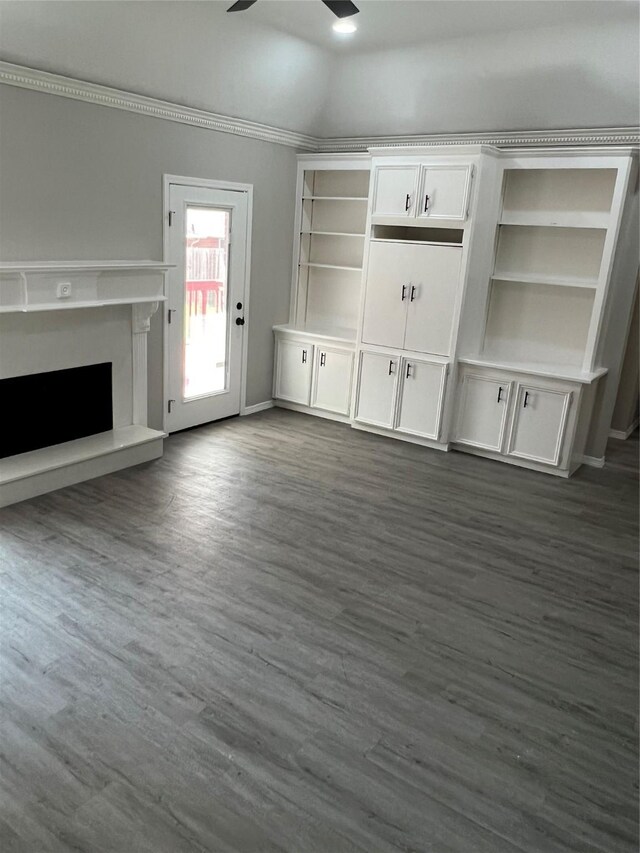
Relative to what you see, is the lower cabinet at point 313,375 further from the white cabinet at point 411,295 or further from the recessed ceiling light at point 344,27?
the recessed ceiling light at point 344,27

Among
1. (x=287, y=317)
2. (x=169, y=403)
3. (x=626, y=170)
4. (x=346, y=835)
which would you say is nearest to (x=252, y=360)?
(x=287, y=317)

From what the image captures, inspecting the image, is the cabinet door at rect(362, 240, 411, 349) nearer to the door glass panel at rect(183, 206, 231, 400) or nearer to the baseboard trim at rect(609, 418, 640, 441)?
the door glass panel at rect(183, 206, 231, 400)

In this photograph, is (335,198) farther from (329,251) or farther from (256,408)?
(256,408)

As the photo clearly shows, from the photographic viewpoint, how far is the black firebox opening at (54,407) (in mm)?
4250

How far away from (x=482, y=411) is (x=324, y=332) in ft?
5.70

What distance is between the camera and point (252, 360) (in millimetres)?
6254

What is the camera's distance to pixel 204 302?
5598mm

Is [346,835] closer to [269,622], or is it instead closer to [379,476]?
[269,622]

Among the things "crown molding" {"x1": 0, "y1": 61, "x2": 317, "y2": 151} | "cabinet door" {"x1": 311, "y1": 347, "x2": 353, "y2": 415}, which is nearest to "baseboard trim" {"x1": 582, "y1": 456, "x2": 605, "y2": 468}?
"cabinet door" {"x1": 311, "y1": 347, "x2": 353, "y2": 415}

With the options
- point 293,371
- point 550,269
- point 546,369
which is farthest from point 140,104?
point 546,369

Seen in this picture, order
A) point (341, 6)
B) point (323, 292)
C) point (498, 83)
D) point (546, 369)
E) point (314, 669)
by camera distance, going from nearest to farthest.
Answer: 1. point (314, 669)
2. point (341, 6)
3. point (498, 83)
4. point (546, 369)
5. point (323, 292)

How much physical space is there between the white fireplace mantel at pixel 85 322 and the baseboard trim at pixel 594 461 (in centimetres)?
343

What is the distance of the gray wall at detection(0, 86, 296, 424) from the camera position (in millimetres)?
4023

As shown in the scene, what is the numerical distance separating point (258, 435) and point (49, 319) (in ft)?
6.67
